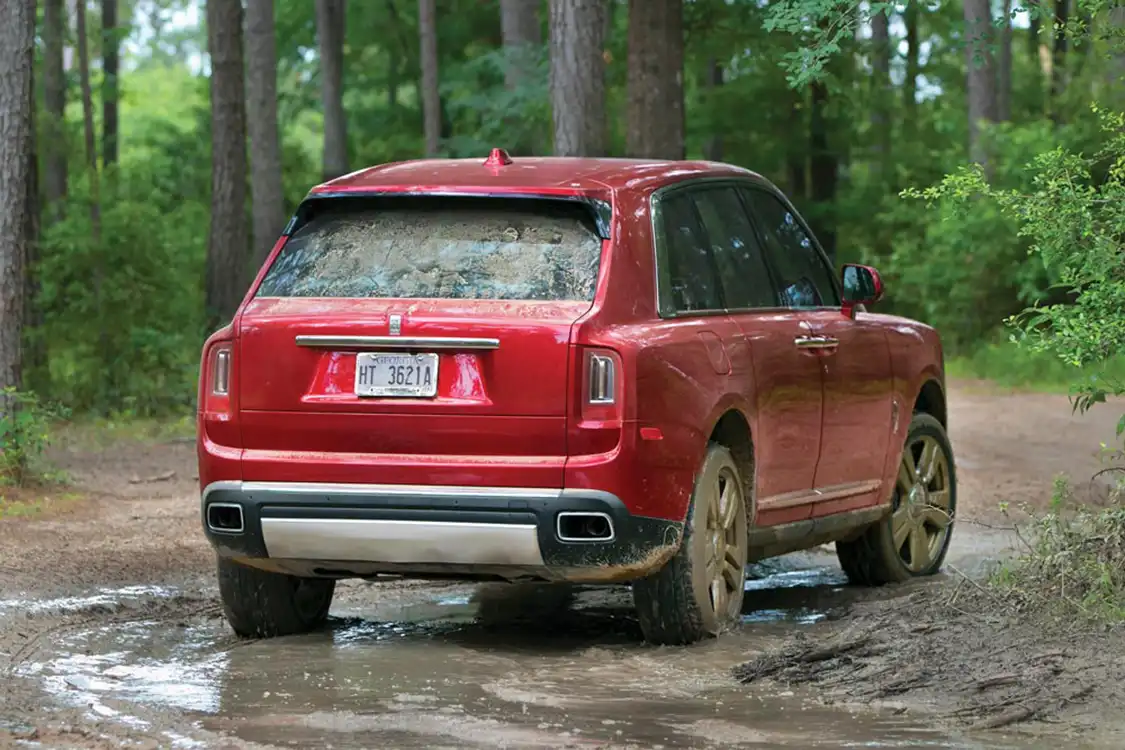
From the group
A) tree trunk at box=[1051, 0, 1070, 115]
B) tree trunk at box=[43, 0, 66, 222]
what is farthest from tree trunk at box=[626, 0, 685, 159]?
tree trunk at box=[43, 0, 66, 222]

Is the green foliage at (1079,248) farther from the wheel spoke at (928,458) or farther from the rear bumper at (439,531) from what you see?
the wheel spoke at (928,458)

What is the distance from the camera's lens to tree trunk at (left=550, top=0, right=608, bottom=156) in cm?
1606

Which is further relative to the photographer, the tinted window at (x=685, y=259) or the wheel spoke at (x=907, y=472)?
the wheel spoke at (x=907, y=472)

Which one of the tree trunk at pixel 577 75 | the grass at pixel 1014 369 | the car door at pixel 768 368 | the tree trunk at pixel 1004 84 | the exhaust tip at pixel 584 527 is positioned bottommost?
the grass at pixel 1014 369

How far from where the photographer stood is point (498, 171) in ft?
25.9

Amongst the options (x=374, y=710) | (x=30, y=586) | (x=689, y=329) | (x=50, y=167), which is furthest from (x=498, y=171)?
(x=50, y=167)

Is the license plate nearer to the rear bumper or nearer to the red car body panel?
the red car body panel


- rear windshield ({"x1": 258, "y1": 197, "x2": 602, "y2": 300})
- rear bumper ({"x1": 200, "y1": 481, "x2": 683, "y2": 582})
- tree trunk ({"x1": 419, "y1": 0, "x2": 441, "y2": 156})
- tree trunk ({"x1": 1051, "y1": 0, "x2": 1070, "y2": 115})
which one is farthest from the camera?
tree trunk ({"x1": 1051, "y1": 0, "x2": 1070, "y2": 115})

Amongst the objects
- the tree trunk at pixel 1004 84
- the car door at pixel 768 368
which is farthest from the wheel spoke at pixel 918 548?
the tree trunk at pixel 1004 84

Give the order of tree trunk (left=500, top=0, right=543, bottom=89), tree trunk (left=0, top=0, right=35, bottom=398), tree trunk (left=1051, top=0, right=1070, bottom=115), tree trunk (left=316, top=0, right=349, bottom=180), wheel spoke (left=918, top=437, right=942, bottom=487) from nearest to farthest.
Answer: wheel spoke (left=918, top=437, right=942, bottom=487) < tree trunk (left=0, top=0, right=35, bottom=398) < tree trunk (left=500, top=0, right=543, bottom=89) < tree trunk (left=1051, top=0, right=1070, bottom=115) < tree trunk (left=316, top=0, right=349, bottom=180)

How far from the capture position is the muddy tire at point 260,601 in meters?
7.92

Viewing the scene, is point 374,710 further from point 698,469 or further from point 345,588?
point 345,588

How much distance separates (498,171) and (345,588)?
8.61ft

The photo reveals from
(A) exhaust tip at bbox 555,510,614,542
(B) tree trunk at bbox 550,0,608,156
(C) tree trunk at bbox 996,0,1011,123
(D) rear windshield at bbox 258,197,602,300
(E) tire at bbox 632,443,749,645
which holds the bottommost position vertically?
(E) tire at bbox 632,443,749,645
